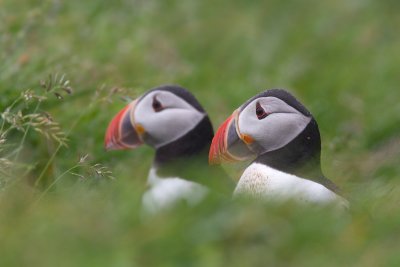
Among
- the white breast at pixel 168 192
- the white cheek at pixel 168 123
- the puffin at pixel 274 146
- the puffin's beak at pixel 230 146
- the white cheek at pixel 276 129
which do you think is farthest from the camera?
the white cheek at pixel 168 123

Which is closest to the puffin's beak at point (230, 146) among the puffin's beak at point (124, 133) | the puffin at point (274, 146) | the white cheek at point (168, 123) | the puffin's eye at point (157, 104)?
the puffin at point (274, 146)

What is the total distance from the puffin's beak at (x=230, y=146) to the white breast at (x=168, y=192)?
19 cm

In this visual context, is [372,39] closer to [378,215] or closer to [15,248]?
[378,215]

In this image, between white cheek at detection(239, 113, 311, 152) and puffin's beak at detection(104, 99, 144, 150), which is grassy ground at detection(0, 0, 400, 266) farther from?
white cheek at detection(239, 113, 311, 152)

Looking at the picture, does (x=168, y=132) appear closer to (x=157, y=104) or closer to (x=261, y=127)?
(x=157, y=104)

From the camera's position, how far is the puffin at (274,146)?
5.38 metres

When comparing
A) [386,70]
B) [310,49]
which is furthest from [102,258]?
[310,49]

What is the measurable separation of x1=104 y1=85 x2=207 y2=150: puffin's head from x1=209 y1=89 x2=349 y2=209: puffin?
45 centimetres

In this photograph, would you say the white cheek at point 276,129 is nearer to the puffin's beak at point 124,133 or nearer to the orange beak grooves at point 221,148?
the orange beak grooves at point 221,148

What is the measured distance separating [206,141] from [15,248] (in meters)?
2.52

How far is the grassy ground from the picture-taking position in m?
3.86

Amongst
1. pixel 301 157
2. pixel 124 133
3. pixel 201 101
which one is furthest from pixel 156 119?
pixel 201 101

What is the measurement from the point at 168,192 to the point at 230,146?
44cm

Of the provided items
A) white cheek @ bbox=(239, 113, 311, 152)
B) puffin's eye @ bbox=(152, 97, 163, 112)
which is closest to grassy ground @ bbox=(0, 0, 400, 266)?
puffin's eye @ bbox=(152, 97, 163, 112)
